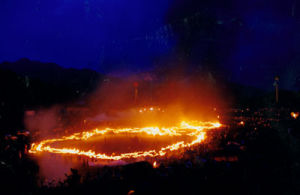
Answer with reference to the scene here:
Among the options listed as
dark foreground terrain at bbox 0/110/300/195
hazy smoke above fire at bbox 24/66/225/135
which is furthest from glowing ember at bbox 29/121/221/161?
dark foreground terrain at bbox 0/110/300/195

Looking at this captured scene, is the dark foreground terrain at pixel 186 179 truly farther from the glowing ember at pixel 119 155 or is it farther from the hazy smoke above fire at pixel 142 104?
the hazy smoke above fire at pixel 142 104

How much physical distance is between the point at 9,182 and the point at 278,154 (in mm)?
10541

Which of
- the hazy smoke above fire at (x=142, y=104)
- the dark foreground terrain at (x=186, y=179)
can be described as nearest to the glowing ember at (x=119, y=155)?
the hazy smoke above fire at (x=142, y=104)

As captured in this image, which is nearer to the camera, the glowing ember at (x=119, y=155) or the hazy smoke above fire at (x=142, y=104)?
the glowing ember at (x=119, y=155)

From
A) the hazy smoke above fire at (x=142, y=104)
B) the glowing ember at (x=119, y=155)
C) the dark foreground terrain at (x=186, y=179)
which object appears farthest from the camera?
the hazy smoke above fire at (x=142, y=104)

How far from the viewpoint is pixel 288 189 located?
7.41 meters

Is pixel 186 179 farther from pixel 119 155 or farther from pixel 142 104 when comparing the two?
pixel 142 104

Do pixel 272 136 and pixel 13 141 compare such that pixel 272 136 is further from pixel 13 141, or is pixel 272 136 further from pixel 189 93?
pixel 189 93

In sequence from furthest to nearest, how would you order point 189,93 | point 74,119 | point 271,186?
1. point 189,93
2. point 74,119
3. point 271,186

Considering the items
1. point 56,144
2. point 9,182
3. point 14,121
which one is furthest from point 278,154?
point 14,121

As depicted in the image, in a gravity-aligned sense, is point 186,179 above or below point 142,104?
below

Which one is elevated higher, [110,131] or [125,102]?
[125,102]

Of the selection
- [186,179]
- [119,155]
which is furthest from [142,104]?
[186,179]

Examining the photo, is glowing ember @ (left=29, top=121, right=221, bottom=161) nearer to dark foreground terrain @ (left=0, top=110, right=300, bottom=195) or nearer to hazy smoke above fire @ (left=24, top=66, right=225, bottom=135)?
hazy smoke above fire @ (left=24, top=66, right=225, bottom=135)
